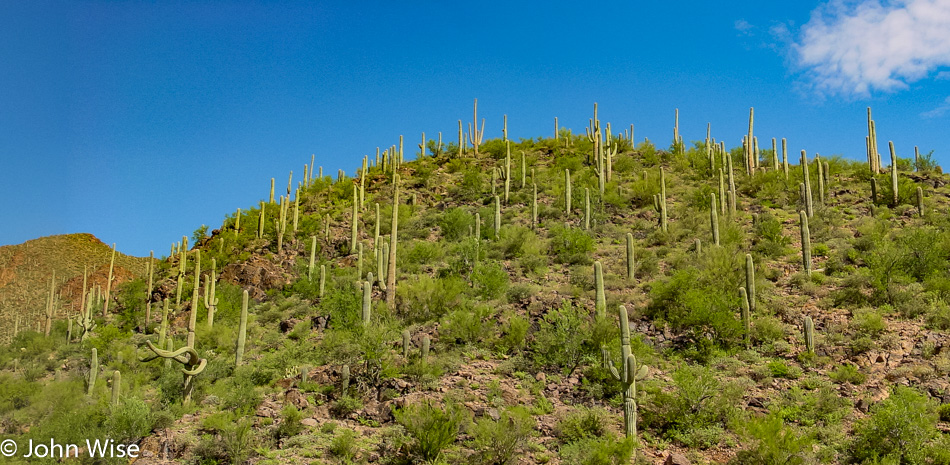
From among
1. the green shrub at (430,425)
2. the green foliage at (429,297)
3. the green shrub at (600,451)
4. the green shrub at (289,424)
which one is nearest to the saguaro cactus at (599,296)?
the green foliage at (429,297)

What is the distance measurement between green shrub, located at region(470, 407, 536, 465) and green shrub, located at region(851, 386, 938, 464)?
19.9 feet

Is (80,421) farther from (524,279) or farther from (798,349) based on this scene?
(798,349)

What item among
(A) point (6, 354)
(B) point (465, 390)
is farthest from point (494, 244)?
(A) point (6, 354)

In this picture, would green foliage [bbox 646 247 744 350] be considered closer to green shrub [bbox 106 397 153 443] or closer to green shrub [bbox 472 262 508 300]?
green shrub [bbox 472 262 508 300]

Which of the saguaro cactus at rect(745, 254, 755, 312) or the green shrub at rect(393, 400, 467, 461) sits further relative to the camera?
the saguaro cactus at rect(745, 254, 755, 312)

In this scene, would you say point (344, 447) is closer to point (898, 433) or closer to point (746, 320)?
point (898, 433)

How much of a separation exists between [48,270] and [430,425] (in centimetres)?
3626

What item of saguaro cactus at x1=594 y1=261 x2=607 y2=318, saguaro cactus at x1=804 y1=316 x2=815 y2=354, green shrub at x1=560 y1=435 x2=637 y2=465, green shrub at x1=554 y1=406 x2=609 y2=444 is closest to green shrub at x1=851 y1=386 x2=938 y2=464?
saguaro cactus at x1=804 y1=316 x2=815 y2=354

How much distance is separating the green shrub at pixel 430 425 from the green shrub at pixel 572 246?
31.9 feet

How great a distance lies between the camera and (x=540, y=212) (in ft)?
92.2

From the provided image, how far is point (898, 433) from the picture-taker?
12.1 meters

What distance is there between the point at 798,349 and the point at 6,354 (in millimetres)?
24104

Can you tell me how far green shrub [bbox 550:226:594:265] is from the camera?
2288cm

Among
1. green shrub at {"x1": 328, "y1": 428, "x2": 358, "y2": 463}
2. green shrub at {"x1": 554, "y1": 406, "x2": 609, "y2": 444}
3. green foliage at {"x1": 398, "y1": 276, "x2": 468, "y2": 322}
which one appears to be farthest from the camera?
green foliage at {"x1": 398, "y1": 276, "x2": 468, "y2": 322}
